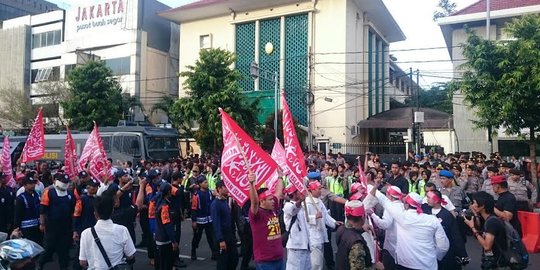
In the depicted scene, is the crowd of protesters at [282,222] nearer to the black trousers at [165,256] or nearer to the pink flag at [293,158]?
the black trousers at [165,256]

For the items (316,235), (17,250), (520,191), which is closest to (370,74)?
(520,191)

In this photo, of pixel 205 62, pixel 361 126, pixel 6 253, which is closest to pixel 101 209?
pixel 6 253

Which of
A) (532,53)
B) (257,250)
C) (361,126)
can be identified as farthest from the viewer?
(361,126)

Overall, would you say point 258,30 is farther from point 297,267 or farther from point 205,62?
point 297,267

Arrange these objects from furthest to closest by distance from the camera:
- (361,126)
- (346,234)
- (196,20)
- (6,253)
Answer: (196,20), (361,126), (346,234), (6,253)

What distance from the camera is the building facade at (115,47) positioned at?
4019 cm

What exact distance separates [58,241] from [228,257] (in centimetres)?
308

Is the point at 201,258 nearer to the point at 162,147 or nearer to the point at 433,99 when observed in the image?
the point at 162,147

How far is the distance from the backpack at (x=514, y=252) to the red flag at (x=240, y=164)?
2.71 m

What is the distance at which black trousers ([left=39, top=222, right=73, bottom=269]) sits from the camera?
811cm

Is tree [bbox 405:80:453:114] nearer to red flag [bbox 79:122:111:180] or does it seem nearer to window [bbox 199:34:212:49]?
window [bbox 199:34:212:49]

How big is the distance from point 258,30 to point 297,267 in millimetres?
28600

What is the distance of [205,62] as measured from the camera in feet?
84.4

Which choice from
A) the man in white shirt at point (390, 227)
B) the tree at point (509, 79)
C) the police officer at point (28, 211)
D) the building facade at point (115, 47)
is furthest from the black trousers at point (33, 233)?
the building facade at point (115, 47)
